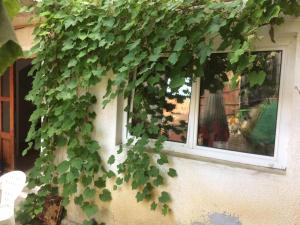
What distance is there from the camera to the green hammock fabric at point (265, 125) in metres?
2.26

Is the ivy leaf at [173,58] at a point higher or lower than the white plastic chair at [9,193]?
higher

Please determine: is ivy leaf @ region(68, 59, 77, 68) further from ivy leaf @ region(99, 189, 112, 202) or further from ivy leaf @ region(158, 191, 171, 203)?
ivy leaf @ region(158, 191, 171, 203)

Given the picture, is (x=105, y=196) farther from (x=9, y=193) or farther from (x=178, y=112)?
(x=178, y=112)

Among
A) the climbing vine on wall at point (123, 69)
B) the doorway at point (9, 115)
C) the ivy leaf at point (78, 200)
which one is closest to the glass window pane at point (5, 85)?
the doorway at point (9, 115)

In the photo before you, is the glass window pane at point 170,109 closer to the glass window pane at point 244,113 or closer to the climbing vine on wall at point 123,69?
the climbing vine on wall at point 123,69

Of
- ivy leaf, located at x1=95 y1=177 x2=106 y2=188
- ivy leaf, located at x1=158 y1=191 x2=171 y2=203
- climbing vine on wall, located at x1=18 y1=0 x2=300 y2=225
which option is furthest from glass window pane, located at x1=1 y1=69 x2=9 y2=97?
A: ivy leaf, located at x1=158 y1=191 x2=171 y2=203

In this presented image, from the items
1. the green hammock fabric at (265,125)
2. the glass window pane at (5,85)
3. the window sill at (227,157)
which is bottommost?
the window sill at (227,157)

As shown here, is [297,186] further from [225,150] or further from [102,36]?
A: [102,36]

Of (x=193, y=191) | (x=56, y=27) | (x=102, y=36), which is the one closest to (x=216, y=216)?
(x=193, y=191)

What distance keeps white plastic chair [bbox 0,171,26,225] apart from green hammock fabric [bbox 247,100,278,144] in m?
2.37

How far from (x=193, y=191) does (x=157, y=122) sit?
742 mm

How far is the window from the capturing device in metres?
2.26

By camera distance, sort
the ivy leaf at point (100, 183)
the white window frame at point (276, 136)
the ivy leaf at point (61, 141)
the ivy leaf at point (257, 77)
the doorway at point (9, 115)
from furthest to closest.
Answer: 1. the doorway at point (9, 115)
2. the ivy leaf at point (61, 141)
3. the ivy leaf at point (100, 183)
4. the white window frame at point (276, 136)
5. the ivy leaf at point (257, 77)

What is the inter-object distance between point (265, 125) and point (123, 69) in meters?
1.31
